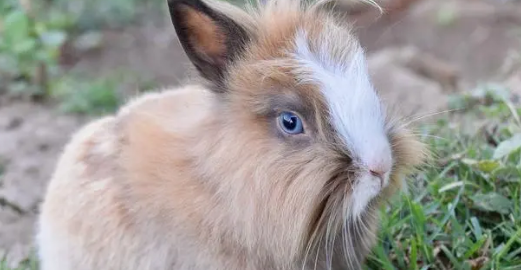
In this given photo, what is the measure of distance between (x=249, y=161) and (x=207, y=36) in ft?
1.73

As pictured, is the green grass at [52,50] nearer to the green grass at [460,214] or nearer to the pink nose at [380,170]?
the green grass at [460,214]

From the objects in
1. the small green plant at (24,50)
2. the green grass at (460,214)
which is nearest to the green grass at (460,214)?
the green grass at (460,214)

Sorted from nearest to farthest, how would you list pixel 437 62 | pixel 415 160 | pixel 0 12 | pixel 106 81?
pixel 415 160
pixel 0 12
pixel 106 81
pixel 437 62

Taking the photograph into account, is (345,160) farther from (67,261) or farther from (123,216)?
(67,261)

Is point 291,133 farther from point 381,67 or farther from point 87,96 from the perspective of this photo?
point 381,67

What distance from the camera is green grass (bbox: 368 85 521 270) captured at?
10.8 ft

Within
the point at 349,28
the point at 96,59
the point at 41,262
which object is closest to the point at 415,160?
the point at 349,28

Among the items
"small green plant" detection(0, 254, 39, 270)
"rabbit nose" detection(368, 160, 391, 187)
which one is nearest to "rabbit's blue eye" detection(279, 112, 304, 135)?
"rabbit nose" detection(368, 160, 391, 187)

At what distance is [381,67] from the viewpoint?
6898mm

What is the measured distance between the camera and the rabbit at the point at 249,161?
2.65 m

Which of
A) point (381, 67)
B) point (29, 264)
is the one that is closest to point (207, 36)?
point (29, 264)

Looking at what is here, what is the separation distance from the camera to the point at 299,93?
2693 millimetres

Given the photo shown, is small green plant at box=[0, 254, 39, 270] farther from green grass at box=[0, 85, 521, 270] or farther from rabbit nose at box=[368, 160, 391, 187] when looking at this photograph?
rabbit nose at box=[368, 160, 391, 187]

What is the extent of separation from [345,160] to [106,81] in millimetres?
4675
